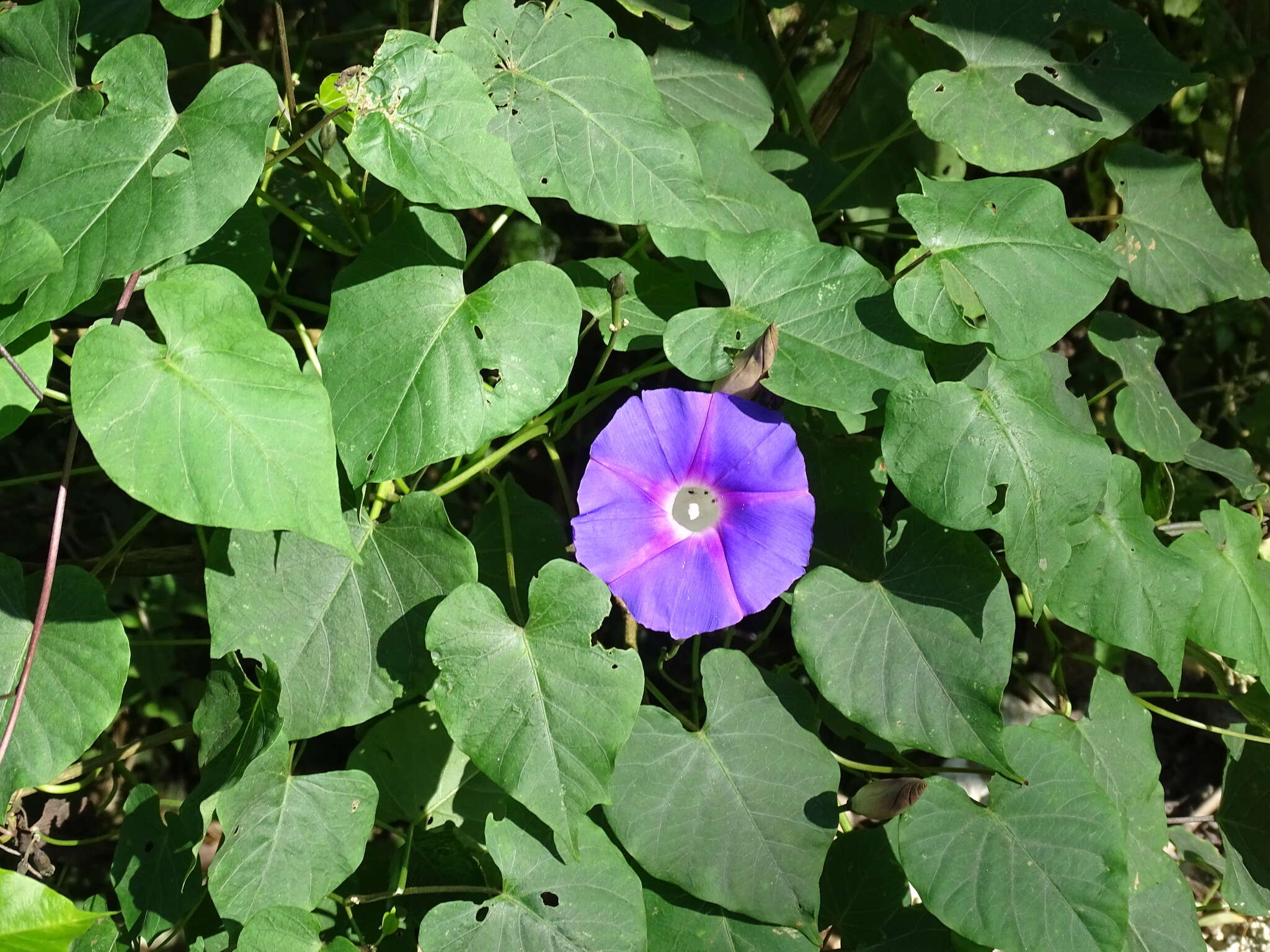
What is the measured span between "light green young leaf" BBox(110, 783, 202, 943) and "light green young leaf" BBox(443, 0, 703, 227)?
1157 millimetres

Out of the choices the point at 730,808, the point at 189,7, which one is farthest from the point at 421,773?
the point at 189,7

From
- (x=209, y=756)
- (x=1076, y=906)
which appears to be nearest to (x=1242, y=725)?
(x=1076, y=906)

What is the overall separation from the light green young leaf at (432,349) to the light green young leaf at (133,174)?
0.22 metres

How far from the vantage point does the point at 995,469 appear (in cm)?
142

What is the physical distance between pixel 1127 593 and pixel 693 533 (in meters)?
0.72

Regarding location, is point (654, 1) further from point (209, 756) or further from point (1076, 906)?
point (1076, 906)

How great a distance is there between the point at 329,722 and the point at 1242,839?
178 centimetres

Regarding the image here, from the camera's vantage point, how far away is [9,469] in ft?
7.85

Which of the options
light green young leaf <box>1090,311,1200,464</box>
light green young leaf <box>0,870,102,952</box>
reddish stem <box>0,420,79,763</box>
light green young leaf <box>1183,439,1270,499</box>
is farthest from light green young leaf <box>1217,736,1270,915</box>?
reddish stem <box>0,420,79,763</box>

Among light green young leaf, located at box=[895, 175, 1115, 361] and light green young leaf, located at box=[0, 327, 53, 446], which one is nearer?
light green young leaf, located at box=[0, 327, 53, 446]

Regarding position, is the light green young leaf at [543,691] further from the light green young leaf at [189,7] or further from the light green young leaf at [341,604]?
the light green young leaf at [189,7]

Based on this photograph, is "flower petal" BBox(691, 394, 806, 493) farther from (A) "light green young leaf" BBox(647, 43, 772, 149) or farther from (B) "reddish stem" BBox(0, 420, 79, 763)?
(B) "reddish stem" BBox(0, 420, 79, 763)

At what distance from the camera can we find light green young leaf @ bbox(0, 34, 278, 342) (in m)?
1.20

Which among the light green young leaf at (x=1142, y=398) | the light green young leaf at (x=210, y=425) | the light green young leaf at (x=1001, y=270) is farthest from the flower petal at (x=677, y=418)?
the light green young leaf at (x=1142, y=398)
